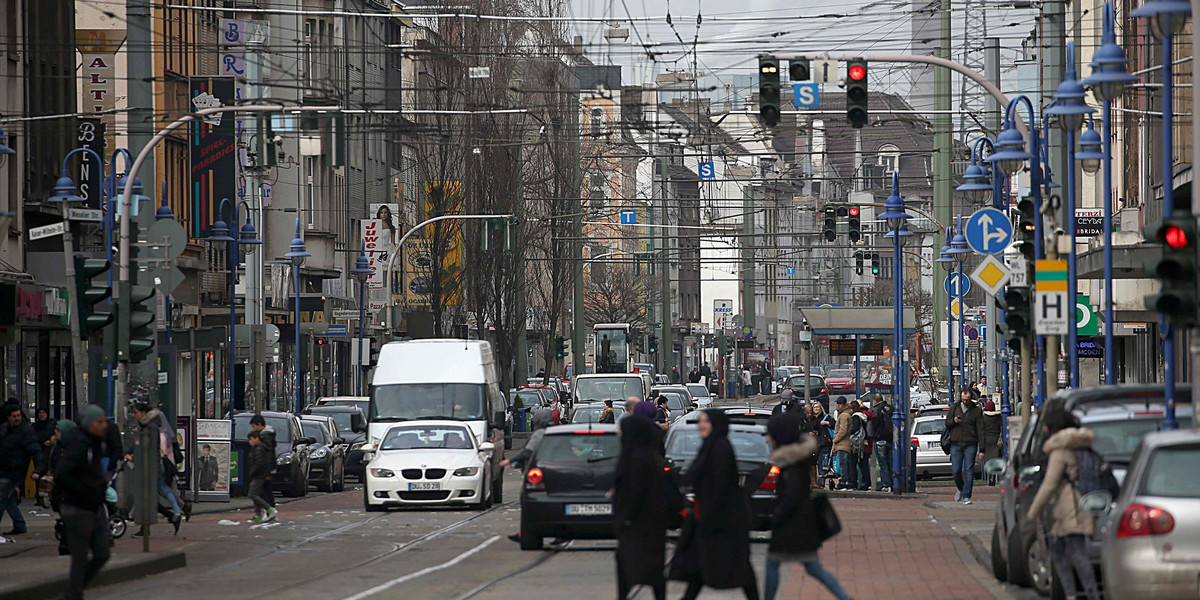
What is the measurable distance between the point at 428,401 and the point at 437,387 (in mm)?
346

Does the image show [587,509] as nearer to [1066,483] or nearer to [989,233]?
[989,233]

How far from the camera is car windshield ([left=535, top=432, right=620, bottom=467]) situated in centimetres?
2241

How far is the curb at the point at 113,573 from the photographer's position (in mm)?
16625

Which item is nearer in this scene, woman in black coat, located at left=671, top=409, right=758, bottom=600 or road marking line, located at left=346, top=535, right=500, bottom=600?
woman in black coat, located at left=671, top=409, right=758, bottom=600

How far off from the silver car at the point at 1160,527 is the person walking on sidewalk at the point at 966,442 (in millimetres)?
17905

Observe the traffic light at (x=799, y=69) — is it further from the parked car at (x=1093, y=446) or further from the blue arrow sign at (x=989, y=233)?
the parked car at (x=1093, y=446)

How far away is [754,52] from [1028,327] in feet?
37.0

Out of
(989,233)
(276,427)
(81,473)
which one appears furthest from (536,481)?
(276,427)

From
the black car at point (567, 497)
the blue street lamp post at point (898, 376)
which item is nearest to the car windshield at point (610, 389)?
the blue street lamp post at point (898, 376)

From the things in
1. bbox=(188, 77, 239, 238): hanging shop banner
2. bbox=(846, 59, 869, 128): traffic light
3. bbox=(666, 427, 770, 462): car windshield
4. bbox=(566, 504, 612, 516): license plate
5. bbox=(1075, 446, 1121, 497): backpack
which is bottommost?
bbox=(566, 504, 612, 516): license plate

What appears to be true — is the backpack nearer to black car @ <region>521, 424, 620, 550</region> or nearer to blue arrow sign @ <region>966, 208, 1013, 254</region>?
black car @ <region>521, 424, 620, 550</region>

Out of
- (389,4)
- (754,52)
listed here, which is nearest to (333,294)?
(389,4)

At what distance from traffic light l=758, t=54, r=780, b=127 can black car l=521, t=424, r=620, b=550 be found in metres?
5.22

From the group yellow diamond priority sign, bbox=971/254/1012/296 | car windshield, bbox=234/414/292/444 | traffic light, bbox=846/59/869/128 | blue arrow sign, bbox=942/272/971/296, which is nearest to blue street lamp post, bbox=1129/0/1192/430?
traffic light, bbox=846/59/869/128
